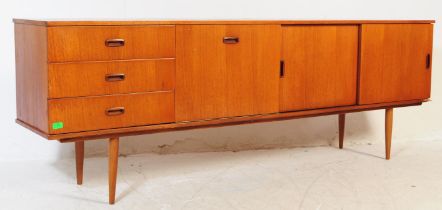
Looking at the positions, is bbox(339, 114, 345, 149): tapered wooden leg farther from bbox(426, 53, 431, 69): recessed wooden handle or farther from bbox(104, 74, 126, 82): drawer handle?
bbox(104, 74, 126, 82): drawer handle

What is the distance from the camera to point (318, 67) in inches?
129

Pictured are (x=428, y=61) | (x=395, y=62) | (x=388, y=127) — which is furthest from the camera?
(x=388, y=127)

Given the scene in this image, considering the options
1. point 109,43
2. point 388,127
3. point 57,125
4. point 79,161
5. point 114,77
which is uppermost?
point 109,43

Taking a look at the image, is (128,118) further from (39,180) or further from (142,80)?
(39,180)

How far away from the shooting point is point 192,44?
2.91 m

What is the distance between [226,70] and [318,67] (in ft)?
1.71

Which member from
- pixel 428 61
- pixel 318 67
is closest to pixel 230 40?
pixel 318 67

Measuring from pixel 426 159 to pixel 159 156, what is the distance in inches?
59.4

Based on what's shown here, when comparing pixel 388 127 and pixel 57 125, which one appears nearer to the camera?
pixel 57 125

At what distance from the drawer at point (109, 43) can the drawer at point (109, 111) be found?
0.54ft

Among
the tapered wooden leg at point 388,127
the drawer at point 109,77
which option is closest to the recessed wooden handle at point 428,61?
the tapered wooden leg at point 388,127

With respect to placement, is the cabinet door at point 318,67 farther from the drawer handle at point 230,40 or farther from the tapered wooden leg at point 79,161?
the tapered wooden leg at point 79,161

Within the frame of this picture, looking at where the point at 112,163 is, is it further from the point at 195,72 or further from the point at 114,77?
the point at 195,72
